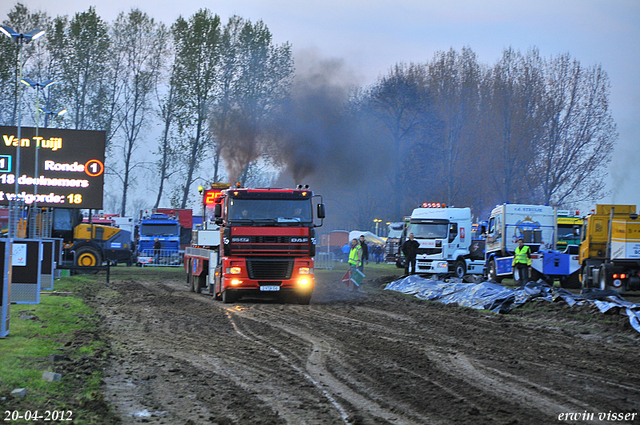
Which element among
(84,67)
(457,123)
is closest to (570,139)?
(457,123)

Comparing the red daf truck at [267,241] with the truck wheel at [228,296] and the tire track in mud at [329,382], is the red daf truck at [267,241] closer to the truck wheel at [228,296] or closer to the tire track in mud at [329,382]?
the truck wheel at [228,296]

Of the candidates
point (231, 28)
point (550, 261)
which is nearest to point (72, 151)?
point (550, 261)

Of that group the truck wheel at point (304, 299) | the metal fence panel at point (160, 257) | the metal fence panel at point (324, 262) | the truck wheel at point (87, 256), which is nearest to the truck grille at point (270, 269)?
the truck wheel at point (304, 299)

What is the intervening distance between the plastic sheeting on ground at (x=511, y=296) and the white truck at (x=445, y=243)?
747 centimetres

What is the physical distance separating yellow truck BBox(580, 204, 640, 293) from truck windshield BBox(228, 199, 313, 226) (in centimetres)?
1096

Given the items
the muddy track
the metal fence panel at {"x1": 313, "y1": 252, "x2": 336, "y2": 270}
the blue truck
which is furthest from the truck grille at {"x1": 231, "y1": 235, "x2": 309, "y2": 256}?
the blue truck

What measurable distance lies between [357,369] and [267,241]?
28.9ft

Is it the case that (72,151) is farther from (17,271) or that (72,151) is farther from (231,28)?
(231,28)

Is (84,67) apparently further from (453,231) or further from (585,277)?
(585,277)

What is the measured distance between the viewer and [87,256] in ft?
106

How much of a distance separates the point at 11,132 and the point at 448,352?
21686mm

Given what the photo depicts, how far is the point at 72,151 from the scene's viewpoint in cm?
2548

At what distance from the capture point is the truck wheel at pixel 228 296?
17.6 metres

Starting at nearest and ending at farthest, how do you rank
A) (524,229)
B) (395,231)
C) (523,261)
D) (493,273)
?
1. (523,261)
2. (524,229)
3. (493,273)
4. (395,231)
